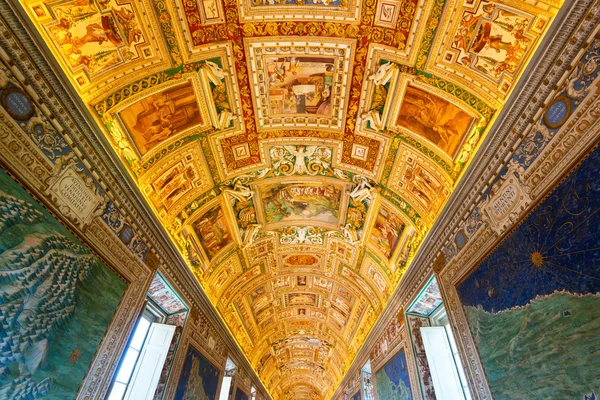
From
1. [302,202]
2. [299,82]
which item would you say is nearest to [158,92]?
[299,82]

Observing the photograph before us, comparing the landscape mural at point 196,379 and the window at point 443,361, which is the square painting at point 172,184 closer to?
the landscape mural at point 196,379

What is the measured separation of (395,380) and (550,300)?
8338 mm

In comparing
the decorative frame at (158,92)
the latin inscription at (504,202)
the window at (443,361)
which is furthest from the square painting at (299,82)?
the window at (443,361)

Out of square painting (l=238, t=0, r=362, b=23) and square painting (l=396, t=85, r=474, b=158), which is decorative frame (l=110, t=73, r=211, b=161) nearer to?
square painting (l=238, t=0, r=362, b=23)

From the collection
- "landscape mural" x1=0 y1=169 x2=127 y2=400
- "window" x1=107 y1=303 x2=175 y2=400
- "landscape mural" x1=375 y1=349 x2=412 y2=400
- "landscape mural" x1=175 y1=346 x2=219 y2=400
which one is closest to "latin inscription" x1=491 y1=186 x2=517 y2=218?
"landscape mural" x1=375 y1=349 x2=412 y2=400

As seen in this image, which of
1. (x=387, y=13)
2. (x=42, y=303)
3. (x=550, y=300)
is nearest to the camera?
(x=550, y=300)

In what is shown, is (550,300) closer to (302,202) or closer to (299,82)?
(299,82)

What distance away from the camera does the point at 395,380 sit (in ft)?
35.9

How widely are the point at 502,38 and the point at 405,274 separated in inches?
277

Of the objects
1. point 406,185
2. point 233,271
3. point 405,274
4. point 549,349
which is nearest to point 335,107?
point 406,185

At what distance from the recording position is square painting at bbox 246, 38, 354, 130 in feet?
23.7

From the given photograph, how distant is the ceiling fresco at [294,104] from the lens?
5.77 m

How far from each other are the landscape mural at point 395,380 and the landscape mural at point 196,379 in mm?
6762

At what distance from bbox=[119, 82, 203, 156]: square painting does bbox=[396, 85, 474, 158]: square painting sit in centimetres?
535
